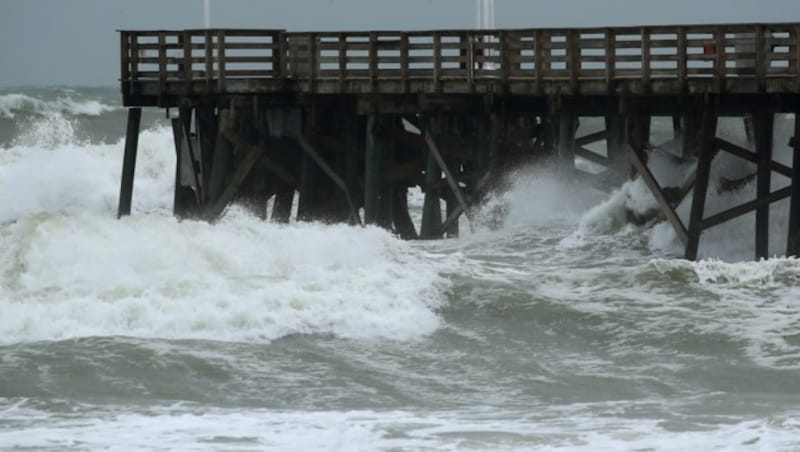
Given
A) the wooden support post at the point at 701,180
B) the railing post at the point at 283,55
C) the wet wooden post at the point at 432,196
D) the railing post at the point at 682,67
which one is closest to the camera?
the wooden support post at the point at 701,180

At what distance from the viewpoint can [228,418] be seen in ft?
53.6

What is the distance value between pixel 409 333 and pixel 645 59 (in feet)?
18.6

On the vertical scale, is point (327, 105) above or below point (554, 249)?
above

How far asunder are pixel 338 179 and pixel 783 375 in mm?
10284

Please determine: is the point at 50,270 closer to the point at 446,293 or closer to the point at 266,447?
the point at 446,293

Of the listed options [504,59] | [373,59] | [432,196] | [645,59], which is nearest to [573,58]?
[645,59]

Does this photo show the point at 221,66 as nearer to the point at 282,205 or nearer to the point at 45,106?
the point at 282,205

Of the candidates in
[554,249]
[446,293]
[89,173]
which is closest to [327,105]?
[554,249]

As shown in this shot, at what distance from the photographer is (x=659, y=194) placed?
24.7 meters

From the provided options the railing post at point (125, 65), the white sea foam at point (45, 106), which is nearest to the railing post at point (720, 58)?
the railing post at point (125, 65)

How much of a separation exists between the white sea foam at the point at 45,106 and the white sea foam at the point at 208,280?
40347 mm

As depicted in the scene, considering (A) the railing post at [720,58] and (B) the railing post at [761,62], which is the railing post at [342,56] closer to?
(A) the railing post at [720,58]

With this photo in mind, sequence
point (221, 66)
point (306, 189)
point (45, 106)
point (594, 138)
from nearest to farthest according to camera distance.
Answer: point (221, 66), point (306, 189), point (594, 138), point (45, 106)

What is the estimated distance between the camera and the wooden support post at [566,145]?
88.7 feet
